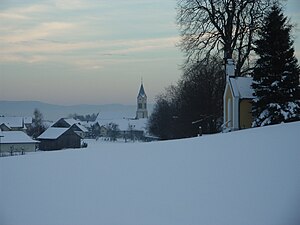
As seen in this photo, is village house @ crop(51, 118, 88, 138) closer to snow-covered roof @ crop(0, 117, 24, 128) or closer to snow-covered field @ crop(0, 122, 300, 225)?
snow-covered roof @ crop(0, 117, 24, 128)

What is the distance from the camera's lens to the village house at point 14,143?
453cm

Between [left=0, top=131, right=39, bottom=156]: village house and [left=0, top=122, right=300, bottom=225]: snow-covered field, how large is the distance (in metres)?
0.12

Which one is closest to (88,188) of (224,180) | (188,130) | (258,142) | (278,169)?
(224,180)

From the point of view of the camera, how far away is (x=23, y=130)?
568cm

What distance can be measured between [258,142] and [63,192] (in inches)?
96.2

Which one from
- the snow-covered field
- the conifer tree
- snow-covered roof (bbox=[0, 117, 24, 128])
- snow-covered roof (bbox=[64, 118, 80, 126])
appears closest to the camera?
the snow-covered field

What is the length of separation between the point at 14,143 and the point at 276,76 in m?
10.3

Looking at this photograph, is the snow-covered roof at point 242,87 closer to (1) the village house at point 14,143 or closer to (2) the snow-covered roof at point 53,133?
(2) the snow-covered roof at point 53,133

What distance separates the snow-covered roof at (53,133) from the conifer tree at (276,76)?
8071 millimetres

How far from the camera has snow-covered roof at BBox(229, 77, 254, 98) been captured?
1582 cm

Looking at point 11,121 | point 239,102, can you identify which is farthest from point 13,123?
point 239,102

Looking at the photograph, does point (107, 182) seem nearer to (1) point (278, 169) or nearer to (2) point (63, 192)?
(2) point (63, 192)

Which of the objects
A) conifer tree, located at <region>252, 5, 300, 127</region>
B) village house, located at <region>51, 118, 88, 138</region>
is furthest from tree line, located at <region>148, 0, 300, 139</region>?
village house, located at <region>51, 118, 88, 138</region>

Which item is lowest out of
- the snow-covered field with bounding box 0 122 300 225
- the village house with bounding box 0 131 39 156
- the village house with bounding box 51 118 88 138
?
the snow-covered field with bounding box 0 122 300 225
